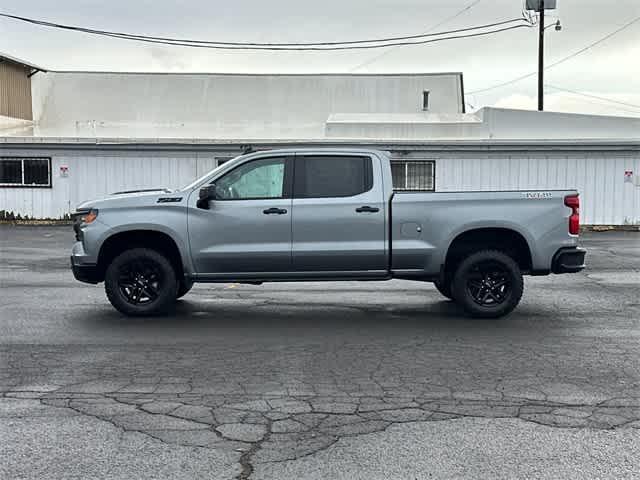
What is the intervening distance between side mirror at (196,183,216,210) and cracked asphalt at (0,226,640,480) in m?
1.38

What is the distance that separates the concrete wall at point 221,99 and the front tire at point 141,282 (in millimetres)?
20843

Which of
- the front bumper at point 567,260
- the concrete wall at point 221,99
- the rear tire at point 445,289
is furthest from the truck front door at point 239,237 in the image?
the concrete wall at point 221,99

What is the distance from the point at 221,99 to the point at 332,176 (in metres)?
24.2

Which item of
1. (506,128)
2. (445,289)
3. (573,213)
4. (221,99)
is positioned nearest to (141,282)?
(445,289)

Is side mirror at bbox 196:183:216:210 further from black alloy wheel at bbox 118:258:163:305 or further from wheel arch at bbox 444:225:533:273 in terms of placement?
wheel arch at bbox 444:225:533:273

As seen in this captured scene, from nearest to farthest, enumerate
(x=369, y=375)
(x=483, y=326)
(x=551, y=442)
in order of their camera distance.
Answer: (x=551, y=442) < (x=369, y=375) < (x=483, y=326)

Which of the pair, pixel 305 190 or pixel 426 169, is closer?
pixel 305 190

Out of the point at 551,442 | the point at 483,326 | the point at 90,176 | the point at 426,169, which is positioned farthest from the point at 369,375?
A: the point at 90,176

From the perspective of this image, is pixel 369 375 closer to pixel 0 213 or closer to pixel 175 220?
pixel 175 220

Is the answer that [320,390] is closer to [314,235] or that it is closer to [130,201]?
[314,235]

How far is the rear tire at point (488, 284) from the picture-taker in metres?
9.95

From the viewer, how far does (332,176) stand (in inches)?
400

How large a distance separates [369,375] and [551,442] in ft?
6.90

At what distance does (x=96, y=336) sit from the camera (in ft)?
29.4
